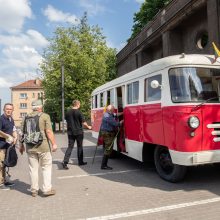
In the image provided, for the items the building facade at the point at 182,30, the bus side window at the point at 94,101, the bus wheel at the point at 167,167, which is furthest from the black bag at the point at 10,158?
the building facade at the point at 182,30

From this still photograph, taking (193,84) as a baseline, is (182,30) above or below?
above

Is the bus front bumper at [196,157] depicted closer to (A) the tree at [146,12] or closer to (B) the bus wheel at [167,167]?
(B) the bus wheel at [167,167]

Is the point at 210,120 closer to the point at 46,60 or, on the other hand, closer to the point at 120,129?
the point at 120,129

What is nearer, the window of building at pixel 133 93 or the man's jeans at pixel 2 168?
the man's jeans at pixel 2 168

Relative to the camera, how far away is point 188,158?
20.4 ft

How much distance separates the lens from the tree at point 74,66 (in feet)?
104

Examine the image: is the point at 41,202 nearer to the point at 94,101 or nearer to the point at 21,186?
the point at 21,186

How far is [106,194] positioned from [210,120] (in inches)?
102

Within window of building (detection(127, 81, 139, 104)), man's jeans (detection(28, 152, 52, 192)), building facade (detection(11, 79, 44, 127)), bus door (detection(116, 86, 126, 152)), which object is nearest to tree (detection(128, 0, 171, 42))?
bus door (detection(116, 86, 126, 152))

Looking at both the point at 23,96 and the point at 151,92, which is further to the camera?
the point at 23,96

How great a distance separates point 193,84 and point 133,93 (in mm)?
2458

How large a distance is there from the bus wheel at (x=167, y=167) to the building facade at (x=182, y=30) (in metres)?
9.54

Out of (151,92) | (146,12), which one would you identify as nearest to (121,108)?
(151,92)

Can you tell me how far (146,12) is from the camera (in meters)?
33.8
